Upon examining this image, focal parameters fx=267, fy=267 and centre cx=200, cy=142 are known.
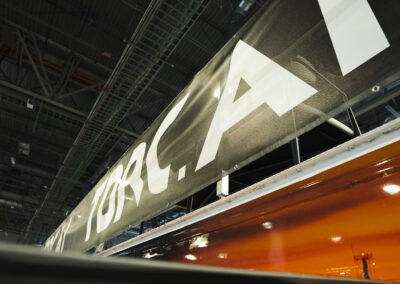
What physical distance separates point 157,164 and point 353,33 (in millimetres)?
1347

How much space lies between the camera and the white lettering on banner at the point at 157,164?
1.66 metres

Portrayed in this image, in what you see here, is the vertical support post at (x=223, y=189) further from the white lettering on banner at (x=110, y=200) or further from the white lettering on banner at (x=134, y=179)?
the white lettering on banner at (x=110, y=200)

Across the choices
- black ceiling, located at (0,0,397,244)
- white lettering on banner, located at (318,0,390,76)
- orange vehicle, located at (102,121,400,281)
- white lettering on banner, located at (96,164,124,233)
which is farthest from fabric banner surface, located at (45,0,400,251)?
black ceiling, located at (0,0,397,244)

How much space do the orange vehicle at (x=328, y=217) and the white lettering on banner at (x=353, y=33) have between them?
0.87ft

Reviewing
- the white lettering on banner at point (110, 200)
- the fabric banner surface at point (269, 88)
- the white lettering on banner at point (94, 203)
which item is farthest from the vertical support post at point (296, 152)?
the white lettering on banner at point (94, 203)

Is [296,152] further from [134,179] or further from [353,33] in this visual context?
[134,179]

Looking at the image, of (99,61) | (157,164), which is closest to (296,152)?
(157,164)

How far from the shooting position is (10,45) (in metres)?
5.39

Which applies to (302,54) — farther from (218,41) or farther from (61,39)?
(61,39)

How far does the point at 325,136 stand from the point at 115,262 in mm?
1769

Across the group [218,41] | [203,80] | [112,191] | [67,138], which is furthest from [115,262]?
[67,138]

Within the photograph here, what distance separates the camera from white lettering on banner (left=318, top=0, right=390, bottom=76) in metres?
0.79

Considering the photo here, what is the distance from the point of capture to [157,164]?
1.83 m

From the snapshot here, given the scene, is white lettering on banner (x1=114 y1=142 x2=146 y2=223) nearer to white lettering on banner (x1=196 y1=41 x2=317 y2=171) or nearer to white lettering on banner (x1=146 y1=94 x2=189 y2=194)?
white lettering on banner (x1=146 y1=94 x2=189 y2=194)
